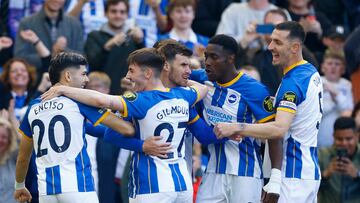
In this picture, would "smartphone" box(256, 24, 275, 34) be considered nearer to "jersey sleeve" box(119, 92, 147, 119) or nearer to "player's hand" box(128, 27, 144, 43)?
"player's hand" box(128, 27, 144, 43)

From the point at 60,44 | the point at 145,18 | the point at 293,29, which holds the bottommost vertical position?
the point at 293,29

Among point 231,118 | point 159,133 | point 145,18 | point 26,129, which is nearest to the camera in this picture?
point 159,133

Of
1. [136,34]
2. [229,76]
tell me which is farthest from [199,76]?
[136,34]

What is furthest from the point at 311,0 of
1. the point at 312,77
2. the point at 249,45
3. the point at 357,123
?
the point at 312,77

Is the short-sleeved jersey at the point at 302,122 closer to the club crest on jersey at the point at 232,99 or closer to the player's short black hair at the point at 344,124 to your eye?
the club crest on jersey at the point at 232,99

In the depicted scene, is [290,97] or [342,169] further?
[342,169]

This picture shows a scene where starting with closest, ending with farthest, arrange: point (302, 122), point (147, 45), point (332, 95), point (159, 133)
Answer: point (159, 133) → point (302, 122) → point (332, 95) → point (147, 45)

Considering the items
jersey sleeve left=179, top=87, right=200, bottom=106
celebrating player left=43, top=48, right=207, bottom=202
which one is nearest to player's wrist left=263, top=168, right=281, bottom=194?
celebrating player left=43, top=48, right=207, bottom=202

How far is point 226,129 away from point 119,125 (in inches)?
39.5

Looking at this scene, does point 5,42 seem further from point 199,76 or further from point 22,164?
point 22,164

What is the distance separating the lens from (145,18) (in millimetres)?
14977

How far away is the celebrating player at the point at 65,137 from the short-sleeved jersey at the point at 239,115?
3.54 ft

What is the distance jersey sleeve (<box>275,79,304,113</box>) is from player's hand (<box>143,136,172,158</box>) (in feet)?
3.87

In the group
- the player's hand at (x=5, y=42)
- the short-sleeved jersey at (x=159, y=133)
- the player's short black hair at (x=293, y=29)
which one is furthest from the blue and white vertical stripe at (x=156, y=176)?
the player's hand at (x=5, y=42)
